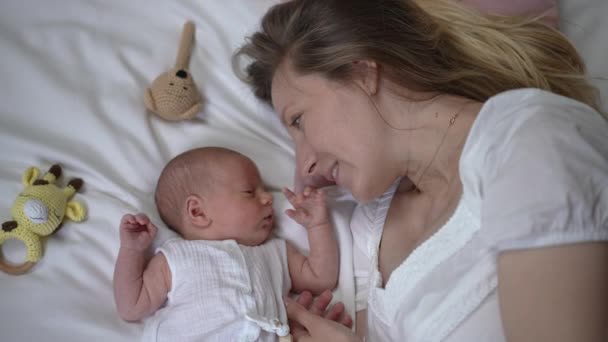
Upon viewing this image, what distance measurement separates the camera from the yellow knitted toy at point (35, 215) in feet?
4.14

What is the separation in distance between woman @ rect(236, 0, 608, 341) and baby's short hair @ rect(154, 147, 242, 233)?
0.81 ft

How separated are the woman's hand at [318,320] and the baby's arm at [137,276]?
306 millimetres

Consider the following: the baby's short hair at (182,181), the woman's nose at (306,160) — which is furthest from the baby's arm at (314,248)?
the baby's short hair at (182,181)

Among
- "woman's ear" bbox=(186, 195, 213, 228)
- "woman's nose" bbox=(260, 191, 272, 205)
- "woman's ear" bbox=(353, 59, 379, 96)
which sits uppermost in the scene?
"woman's ear" bbox=(353, 59, 379, 96)

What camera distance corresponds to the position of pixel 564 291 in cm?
77

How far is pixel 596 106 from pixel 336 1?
25.1 inches

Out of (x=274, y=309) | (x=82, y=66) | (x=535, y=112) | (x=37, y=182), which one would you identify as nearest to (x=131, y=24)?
(x=82, y=66)

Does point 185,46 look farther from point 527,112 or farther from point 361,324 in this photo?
point 527,112

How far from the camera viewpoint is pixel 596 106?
4.03 ft

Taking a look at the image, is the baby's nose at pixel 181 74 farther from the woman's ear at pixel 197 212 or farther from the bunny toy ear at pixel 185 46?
the woman's ear at pixel 197 212

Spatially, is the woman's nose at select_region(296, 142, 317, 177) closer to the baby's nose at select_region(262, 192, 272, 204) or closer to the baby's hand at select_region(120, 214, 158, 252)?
the baby's nose at select_region(262, 192, 272, 204)

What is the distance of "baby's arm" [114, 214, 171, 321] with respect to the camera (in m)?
1.23

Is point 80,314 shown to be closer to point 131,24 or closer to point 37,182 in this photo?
point 37,182

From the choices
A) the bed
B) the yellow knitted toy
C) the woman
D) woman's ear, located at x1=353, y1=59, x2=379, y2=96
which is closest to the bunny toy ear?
the bed
